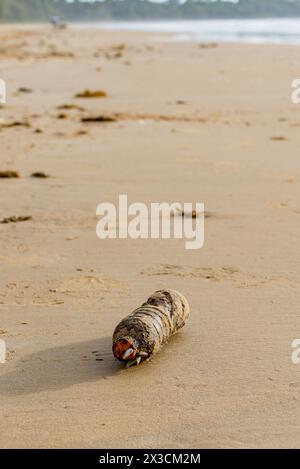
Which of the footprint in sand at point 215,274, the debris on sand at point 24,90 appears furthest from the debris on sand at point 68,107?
the footprint in sand at point 215,274

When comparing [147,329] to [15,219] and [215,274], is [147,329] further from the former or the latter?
[15,219]

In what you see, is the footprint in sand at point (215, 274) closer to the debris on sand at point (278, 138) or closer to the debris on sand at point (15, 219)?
the debris on sand at point (15, 219)

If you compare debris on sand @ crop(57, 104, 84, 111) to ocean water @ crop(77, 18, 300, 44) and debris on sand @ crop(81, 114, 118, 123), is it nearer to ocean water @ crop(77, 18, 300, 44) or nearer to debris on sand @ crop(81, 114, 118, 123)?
debris on sand @ crop(81, 114, 118, 123)

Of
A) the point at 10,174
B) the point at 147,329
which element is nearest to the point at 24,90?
the point at 10,174

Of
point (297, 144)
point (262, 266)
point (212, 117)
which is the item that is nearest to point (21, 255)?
point (262, 266)

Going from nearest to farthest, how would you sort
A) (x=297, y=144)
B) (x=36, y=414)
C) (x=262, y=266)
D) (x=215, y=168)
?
1. (x=36, y=414)
2. (x=262, y=266)
3. (x=215, y=168)
4. (x=297, y=144)

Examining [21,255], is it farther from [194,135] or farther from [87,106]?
[87,106]
